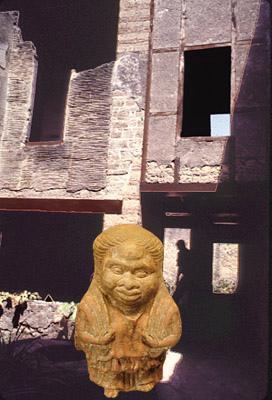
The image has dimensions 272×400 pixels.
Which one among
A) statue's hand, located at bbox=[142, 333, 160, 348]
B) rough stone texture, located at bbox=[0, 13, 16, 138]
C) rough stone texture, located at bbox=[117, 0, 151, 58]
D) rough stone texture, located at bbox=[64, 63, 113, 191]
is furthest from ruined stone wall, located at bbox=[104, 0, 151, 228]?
statue's hand, located at bbox=[142, 333, 160, 348]

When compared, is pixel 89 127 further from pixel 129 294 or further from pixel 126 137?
pixel 129 294

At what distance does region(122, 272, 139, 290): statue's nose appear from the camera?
9.73 ft

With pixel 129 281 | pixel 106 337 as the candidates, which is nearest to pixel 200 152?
pixel 129 281

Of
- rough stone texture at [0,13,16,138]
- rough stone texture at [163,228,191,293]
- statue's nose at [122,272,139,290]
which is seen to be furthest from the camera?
rough stone texture at [163,228,191,293]

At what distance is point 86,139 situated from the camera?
6.02m

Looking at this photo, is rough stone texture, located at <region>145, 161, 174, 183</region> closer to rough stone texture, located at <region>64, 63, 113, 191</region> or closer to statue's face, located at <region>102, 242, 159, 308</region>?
rough stone texture, located at <region>64, 63, 113, 191</region>

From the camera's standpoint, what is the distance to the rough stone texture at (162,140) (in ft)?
18.2

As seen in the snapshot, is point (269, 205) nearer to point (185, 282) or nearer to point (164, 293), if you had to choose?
point (164, 293)

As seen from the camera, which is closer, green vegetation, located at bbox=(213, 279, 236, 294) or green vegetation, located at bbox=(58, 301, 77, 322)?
green vegetation, located at bbox=(58, 301, 77, 322)

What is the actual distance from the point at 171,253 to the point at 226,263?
8.14ft

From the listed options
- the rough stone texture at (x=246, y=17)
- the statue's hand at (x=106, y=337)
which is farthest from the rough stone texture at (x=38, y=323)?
the rough stone texture at (x=246, y=17)

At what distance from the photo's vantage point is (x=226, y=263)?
46.1 feet

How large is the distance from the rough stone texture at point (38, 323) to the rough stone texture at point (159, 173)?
8.19 ft

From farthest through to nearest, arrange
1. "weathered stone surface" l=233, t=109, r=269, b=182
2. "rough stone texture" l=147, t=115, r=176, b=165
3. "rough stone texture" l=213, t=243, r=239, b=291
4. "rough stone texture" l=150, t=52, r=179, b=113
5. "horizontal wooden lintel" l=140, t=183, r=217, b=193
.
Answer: "rough stone texture" l=213, t=243, r=239, b=291 → "rough stone texture" l=150, t=52, r=179, b=113 → "rough stone texture" l=147, t=115, r=176, b=165 → "horizontal wooden lintel" l=140, t=183, r=217, b=193 → "weathered stone surface" l=233, t=109, r=269, b=182
